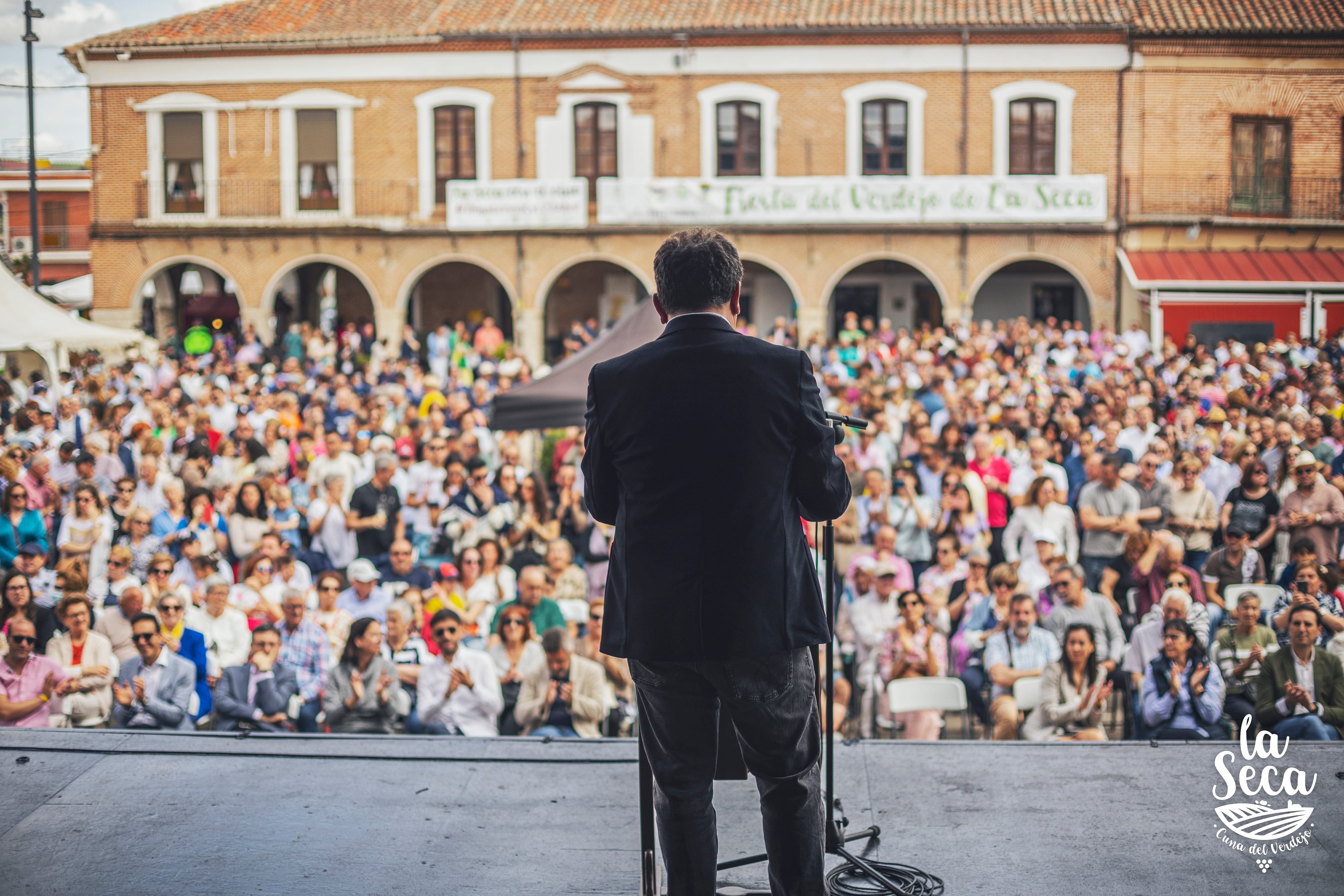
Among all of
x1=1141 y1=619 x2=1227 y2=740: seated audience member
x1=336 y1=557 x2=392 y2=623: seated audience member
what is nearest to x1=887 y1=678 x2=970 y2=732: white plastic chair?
x1=1141 y1=619 x2=1227 y2=740: seated audience member

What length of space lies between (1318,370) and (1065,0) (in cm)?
1101

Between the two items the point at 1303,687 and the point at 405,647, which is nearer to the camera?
the point at 1303,687

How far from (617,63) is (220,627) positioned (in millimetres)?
17125

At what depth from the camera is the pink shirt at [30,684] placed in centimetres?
590

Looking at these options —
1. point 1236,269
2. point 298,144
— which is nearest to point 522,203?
point 298,144

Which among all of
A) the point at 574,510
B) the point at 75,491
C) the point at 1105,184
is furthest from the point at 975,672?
the point at 1105,184

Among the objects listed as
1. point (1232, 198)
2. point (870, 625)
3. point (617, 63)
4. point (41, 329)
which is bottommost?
point (870, 625)

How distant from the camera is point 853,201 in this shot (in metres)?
21.4

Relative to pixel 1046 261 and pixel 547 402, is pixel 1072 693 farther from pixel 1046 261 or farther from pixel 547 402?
pixel 1046 261

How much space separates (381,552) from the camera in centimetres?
868

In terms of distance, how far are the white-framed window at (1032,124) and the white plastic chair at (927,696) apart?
55.5 ft

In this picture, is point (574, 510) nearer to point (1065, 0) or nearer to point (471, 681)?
point (471, 681)

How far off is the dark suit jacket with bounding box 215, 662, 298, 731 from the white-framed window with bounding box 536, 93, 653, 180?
16.9 m

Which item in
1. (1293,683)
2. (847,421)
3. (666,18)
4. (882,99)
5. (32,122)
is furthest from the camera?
(666,18)
